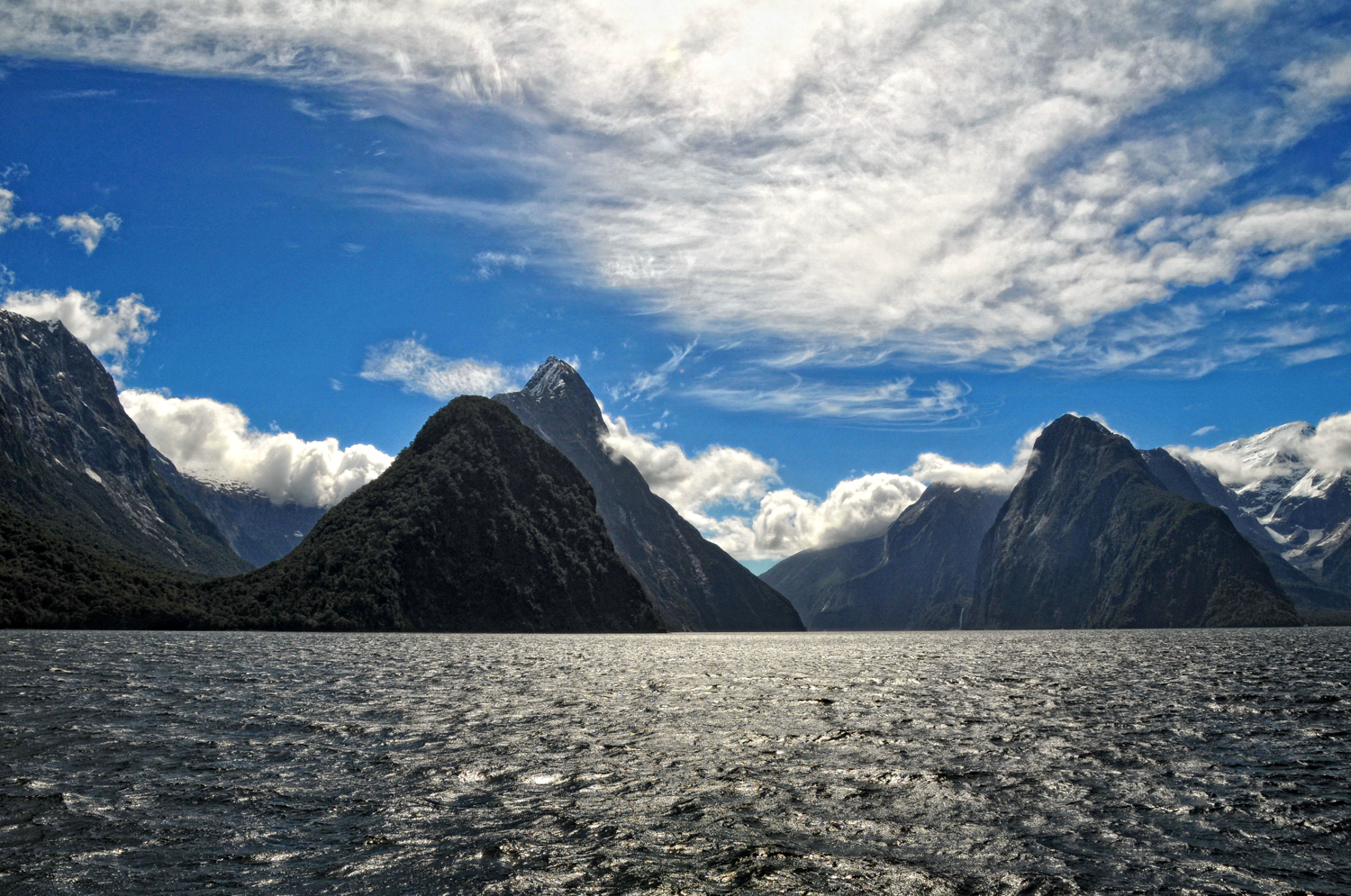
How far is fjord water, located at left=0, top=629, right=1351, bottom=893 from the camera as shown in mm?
22047

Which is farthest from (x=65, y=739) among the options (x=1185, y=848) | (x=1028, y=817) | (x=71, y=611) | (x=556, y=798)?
(x=71, y=611)

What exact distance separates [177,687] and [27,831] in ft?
150

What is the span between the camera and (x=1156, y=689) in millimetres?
72938

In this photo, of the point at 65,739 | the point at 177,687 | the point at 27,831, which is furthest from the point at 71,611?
the point at 27,831

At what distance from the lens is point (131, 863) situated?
21.7m

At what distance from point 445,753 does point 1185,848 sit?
30247mm

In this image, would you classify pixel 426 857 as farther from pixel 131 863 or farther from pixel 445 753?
pixel 445 753

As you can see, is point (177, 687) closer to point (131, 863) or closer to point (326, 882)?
point (131, 863)

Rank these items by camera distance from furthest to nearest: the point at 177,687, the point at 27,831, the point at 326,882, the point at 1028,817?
the point at 177,687
the point at 1028,817
the point at 27,831
the point at 326,882

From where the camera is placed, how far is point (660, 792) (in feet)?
103

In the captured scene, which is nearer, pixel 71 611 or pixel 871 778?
pixel 871 778

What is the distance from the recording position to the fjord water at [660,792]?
2205 centimetres

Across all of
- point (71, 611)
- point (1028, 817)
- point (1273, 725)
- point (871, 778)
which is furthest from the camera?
point (71, 611)

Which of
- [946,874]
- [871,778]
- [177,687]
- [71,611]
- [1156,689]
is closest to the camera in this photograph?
[946,874]
